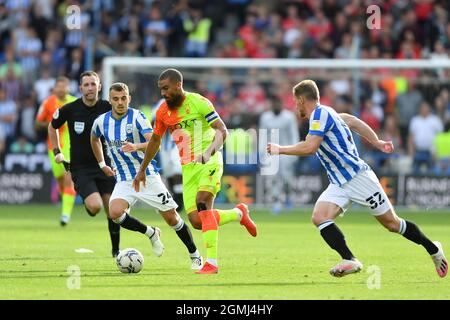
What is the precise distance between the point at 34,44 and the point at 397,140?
9610 mm

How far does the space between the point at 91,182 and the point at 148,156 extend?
2.55m

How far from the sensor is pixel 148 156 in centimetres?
1219

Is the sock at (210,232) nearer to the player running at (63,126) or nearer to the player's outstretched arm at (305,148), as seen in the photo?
the player's outstretched arm at (305,148)

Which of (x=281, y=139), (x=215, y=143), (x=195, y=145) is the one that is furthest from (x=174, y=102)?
(x=281, y=139)

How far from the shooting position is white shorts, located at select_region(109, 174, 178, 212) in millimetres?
12711

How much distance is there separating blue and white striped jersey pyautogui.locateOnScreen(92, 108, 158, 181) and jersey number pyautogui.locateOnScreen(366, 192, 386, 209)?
2.71 metres

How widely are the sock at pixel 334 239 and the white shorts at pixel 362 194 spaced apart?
0.26m

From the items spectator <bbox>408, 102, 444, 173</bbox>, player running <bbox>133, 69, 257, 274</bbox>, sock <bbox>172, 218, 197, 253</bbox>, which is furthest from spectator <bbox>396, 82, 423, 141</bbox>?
player running <bbox>133, 69, 257, 274</bbox>

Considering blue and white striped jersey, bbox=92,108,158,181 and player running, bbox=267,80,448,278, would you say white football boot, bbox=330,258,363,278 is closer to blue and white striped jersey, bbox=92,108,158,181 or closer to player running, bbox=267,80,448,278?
player running, bbox=267,80,448,278

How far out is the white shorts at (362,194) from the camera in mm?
11492

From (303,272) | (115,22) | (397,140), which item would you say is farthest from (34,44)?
(303,272)

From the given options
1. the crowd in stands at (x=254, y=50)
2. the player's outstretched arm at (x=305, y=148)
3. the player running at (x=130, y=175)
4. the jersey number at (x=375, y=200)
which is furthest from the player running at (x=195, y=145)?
the crowd in stands at (x=254, y=50)

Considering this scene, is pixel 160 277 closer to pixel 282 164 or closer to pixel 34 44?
pixel 282 164
